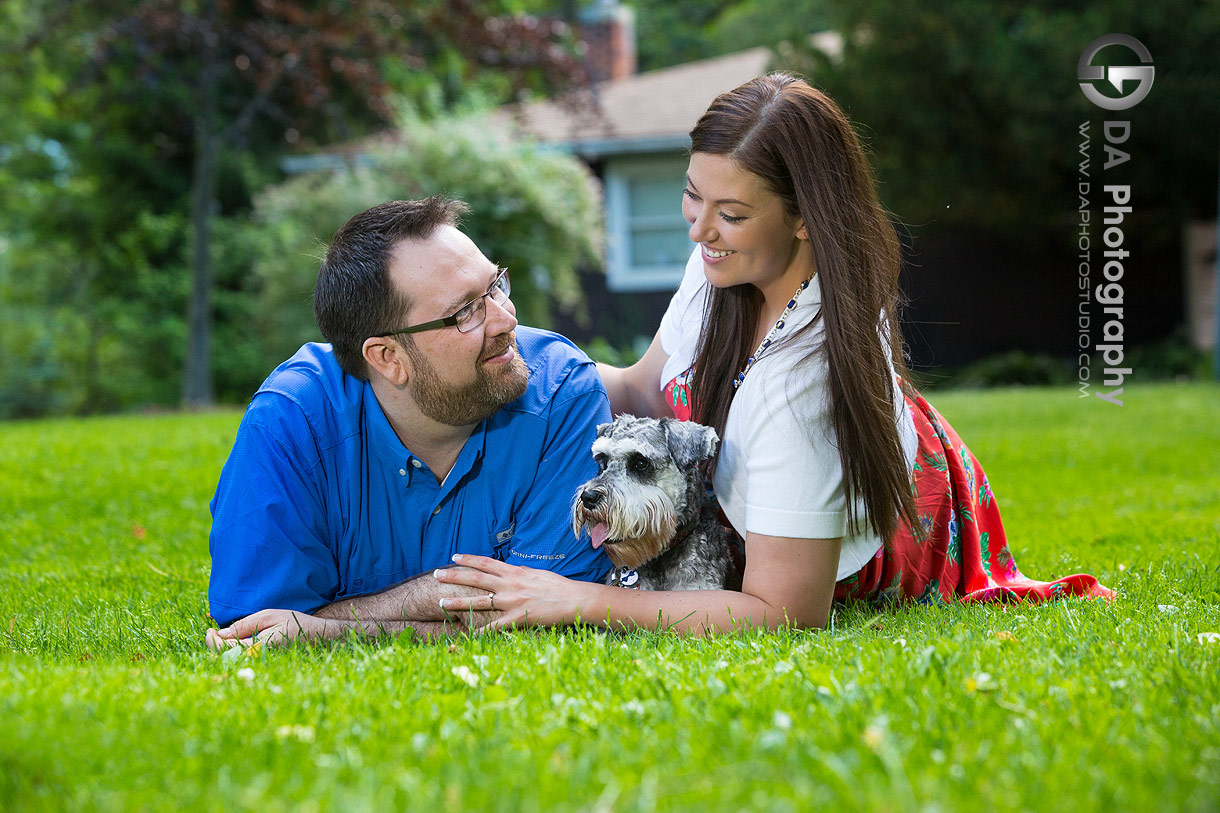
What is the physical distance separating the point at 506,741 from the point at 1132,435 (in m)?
7.82

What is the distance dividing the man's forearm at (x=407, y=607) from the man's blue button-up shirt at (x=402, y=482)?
0.28 feet

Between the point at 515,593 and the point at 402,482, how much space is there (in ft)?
1.92

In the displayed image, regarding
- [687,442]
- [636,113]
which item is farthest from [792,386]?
[636,113]

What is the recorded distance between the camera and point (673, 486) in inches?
137

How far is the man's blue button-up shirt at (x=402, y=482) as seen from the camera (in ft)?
11.7

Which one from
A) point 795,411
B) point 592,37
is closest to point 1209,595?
point 795,411

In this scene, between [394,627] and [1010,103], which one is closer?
[394,627]

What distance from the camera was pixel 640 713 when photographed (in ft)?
8.16

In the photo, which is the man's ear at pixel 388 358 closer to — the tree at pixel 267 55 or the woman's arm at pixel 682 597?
the woman's arm at pixel 682 597

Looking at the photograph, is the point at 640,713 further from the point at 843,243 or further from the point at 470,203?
the point at 470,203

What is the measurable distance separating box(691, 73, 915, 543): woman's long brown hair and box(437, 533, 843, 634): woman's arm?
0.23 meters

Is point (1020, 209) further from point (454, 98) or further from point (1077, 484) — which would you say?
point (454, 98)
